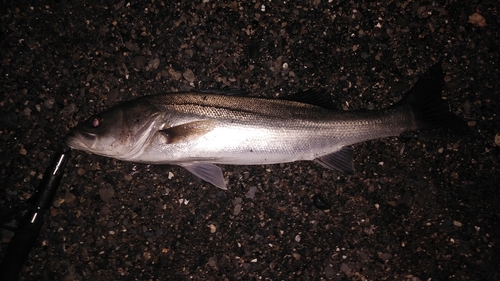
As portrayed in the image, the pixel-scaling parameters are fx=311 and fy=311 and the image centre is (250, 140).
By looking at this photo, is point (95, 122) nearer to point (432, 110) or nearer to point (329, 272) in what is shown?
point (329, 272)

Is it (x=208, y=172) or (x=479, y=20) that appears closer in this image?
(x=208, y=172)

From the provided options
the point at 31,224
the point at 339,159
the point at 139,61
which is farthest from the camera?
the point at 139,61

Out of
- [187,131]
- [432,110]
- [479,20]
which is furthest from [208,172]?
[479,20]

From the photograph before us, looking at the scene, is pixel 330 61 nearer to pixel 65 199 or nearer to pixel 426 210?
pixel 426 210

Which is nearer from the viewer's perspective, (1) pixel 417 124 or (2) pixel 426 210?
(1) pixel 417 124

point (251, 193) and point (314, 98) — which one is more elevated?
point (314, 98)

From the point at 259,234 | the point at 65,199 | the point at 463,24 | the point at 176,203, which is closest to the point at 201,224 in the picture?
the point at 176,203

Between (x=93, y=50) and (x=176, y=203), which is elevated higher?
(x=93, y=50)

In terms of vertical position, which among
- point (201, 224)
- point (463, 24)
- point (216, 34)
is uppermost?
point (463, 24)
